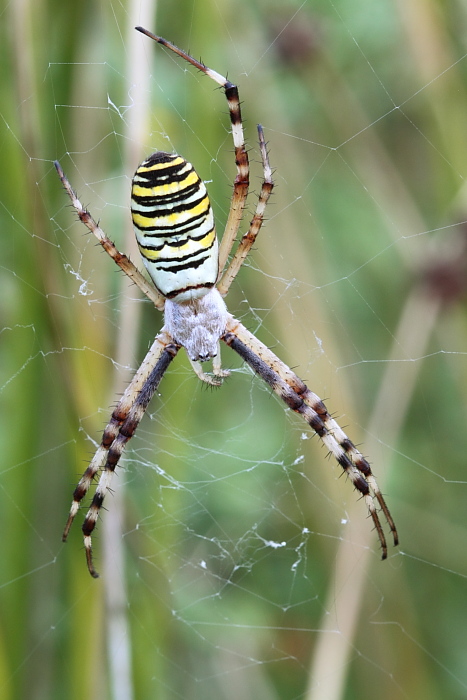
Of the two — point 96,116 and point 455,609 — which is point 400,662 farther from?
point 96,116

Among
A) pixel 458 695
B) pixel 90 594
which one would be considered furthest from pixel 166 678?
pixel 458 695

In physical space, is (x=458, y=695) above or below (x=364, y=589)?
below

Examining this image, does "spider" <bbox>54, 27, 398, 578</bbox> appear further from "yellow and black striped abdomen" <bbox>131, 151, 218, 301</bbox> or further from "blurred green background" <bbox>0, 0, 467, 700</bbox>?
"blurred green background" <bbox>0, 0, 467, 700</bbox>

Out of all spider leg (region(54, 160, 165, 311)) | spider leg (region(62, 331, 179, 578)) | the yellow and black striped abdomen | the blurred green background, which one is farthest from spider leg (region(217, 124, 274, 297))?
spider leg (region(62, 331, 179, 578))

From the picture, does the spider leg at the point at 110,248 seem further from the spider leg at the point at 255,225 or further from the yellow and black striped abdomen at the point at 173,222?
the spider leg at the point at 255,225

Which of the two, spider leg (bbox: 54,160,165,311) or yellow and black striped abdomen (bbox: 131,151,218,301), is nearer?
yellow and black striped abdomen (bbox: 131,151,218,301)

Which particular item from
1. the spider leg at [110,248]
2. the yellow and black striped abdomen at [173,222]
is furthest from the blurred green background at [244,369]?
the yellow and black striped abdomen at [173,222]

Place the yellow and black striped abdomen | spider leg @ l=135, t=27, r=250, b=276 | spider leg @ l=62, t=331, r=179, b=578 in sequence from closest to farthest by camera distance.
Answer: the yellow and black striped abdomen → spider leg @ l=135, t=27, r=250, b=276 → spider leg @ l=62, t=331, r=179, b=578
